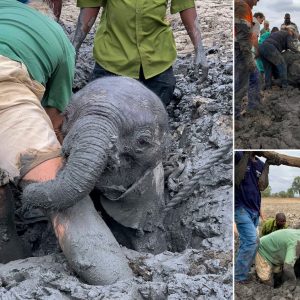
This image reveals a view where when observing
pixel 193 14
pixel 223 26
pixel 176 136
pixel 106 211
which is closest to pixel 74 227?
pixel 106 211

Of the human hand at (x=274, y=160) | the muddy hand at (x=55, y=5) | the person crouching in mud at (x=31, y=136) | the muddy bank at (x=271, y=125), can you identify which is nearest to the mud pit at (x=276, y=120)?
the muddy bank at (x=271, y=125)

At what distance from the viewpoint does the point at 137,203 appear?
3.00m

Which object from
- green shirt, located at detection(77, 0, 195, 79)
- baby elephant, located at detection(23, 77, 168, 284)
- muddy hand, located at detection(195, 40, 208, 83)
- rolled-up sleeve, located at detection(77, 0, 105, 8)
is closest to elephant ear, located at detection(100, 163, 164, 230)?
baby elephant, located at detection(23, 77, 168, 284)

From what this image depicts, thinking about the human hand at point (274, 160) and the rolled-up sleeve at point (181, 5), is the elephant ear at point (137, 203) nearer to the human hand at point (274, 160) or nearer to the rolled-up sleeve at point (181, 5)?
the human hand at point (274, 160)

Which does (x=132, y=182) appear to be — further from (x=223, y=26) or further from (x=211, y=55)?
(x=223, y=26)

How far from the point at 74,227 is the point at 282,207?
75 centimetres

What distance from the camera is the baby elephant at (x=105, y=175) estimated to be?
247 centimetres

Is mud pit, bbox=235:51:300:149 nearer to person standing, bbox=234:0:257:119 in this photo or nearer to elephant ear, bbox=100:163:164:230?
person standing, bbox=234:0:257:119

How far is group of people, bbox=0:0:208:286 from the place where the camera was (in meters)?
2.69

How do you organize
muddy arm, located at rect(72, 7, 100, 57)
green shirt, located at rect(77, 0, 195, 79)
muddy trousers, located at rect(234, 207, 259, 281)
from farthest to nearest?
muddy arm, located at rect(72, 7, 100, 57) → green shirt, located at rect(77, 0, 195, 79) → muddy trousers, located at rect(234, 207, 259, 281)

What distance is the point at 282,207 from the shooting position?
2.25m

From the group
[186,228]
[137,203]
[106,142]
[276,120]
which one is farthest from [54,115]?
[276,120]

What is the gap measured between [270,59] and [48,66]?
0.99 m

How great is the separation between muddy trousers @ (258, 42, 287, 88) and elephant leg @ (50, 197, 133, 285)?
862mm
